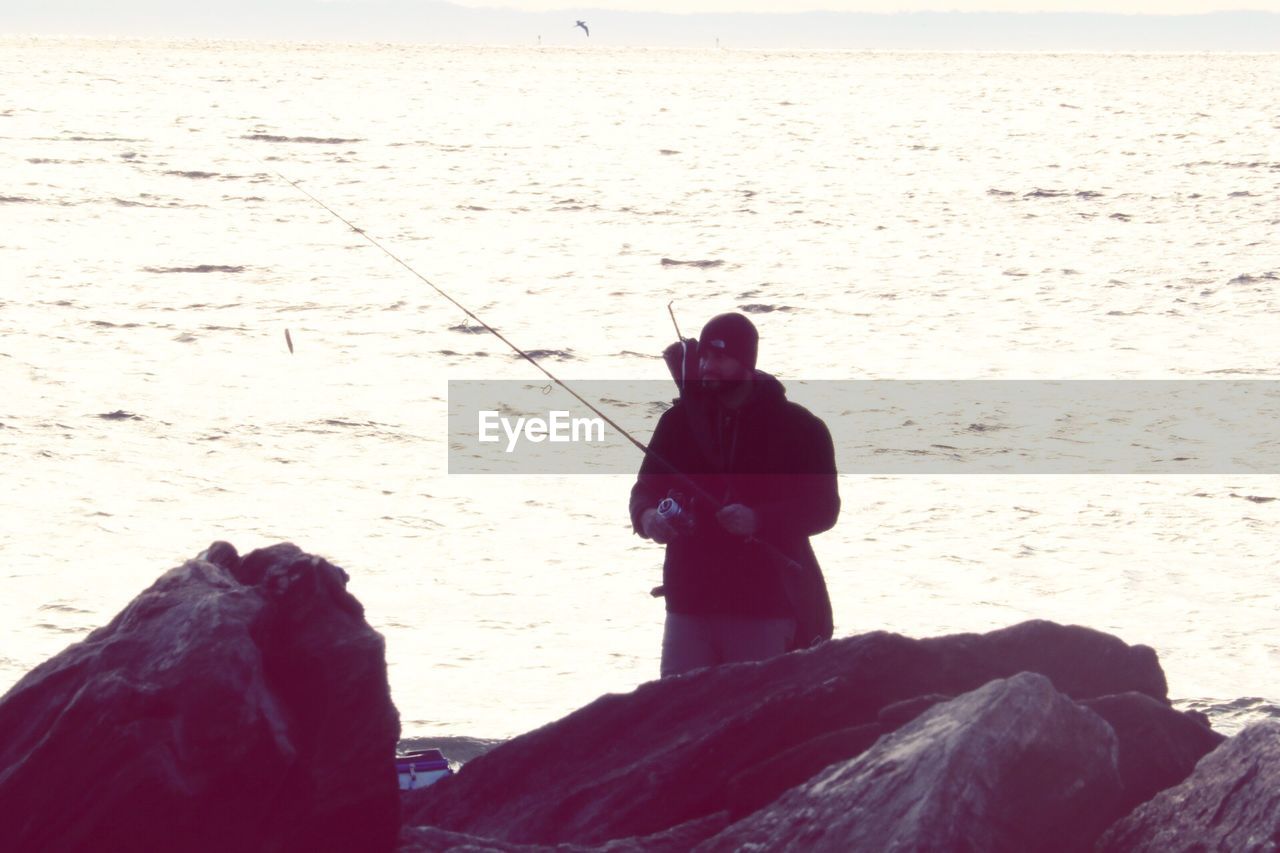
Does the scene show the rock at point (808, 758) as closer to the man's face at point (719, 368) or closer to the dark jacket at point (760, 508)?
the dark jacket at point (760, 508)

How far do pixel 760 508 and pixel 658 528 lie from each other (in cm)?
31

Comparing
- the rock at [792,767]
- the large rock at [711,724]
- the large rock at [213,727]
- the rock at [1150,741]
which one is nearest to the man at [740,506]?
the large rock at [711,724]

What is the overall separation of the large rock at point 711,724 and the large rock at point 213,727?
778mm

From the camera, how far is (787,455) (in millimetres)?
5172

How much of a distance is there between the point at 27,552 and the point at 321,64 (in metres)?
47.1

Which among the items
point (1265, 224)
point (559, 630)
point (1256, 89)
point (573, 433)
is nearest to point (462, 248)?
point (573, 433)

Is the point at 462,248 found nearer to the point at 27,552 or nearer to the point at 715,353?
the point at 27,552

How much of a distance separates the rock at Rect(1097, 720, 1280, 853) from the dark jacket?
1390 mm

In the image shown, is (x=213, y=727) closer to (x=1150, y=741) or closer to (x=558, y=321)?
(x=1150, y=741)

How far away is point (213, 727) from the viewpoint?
153 inches

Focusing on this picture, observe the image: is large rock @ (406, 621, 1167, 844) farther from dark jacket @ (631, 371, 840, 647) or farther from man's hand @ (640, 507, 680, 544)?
man's hand @ (640, 507, 680, 544)

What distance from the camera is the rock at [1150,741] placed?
4355 mm

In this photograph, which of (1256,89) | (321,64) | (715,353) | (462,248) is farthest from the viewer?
(321,64)

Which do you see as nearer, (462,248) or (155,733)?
(155,733)
